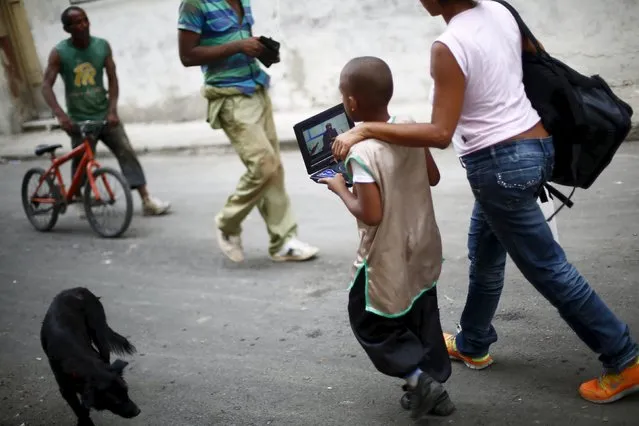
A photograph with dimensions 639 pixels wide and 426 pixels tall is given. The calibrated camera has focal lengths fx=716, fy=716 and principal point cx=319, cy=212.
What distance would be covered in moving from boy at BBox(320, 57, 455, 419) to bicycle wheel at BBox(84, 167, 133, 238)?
13.0 ft

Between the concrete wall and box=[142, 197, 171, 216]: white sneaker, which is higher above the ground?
the concrete wall

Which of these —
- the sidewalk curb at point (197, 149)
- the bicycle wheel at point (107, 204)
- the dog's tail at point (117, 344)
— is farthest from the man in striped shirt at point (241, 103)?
the sidewalk curb at point (197, 149)

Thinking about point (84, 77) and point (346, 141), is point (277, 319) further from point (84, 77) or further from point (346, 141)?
point (84, 77)

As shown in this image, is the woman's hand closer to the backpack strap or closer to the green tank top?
the backpack strap

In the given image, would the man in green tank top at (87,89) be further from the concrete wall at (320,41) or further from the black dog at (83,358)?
the concrete wall at (320,41)

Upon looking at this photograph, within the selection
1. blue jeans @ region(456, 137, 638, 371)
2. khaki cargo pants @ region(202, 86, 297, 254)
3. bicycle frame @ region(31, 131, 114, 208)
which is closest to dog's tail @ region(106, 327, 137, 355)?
blue jeans @ region(456, 137, 638, 371)

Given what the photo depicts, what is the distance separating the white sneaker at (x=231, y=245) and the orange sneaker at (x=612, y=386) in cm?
296

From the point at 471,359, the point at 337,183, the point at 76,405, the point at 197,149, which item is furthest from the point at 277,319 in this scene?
the point at 197,149

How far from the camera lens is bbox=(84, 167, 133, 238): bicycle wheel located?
635cm

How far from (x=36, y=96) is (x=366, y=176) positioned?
38.4ft

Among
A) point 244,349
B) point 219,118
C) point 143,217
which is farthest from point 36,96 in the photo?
point 244,349

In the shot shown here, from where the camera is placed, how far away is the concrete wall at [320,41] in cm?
845

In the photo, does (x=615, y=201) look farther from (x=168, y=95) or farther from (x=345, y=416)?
(x=168, y=95)

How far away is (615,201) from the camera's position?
546 centimetres
